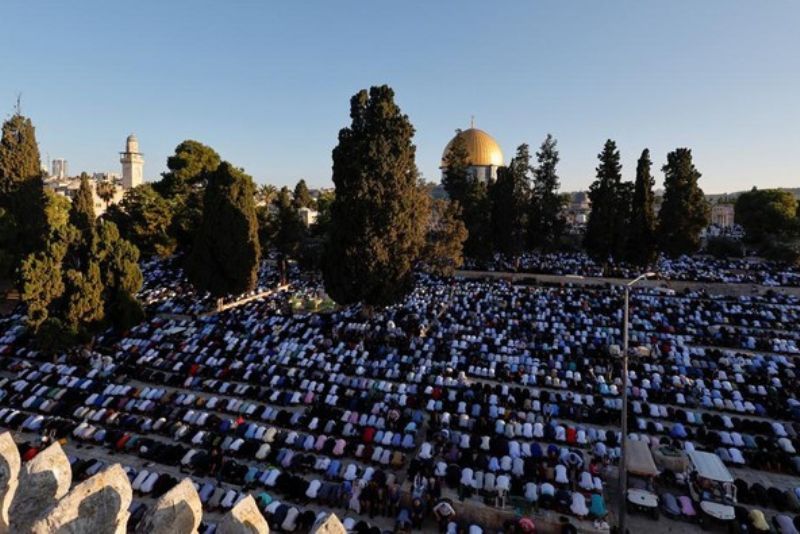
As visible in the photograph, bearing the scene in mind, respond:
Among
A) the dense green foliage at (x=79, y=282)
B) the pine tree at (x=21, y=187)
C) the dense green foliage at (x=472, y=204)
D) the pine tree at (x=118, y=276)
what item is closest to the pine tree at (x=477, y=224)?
the dense green foliage at (x=472, y=204)

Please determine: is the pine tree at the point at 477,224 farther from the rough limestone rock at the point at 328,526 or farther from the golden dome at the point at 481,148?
the rough limestone rock at the point at 328,526

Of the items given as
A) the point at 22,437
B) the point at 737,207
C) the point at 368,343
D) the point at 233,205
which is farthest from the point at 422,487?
the point at 737,207

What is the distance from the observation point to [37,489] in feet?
20.3

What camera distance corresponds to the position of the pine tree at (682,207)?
35188 millimetres

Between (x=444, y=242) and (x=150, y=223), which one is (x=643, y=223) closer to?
(x=444, y=242)

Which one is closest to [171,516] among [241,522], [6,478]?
[241,522]

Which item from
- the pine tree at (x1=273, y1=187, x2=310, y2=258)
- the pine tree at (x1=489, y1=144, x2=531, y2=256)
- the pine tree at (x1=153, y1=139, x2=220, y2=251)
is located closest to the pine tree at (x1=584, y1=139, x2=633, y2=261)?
the pine tree at (x1=489, y1=144, x2=531, y2=256)

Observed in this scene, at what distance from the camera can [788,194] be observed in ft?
173

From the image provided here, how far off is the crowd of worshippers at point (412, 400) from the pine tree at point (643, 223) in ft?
34.6

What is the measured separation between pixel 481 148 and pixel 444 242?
3930cm

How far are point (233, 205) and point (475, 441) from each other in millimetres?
20092

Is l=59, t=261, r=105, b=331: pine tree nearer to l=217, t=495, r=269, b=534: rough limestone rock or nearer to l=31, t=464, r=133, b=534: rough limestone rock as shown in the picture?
l=31, t=464, r=133, b=534: rough limestone rock

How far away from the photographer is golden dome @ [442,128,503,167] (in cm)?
6419

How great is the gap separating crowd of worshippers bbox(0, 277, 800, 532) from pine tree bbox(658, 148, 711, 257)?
10198 millimetres
